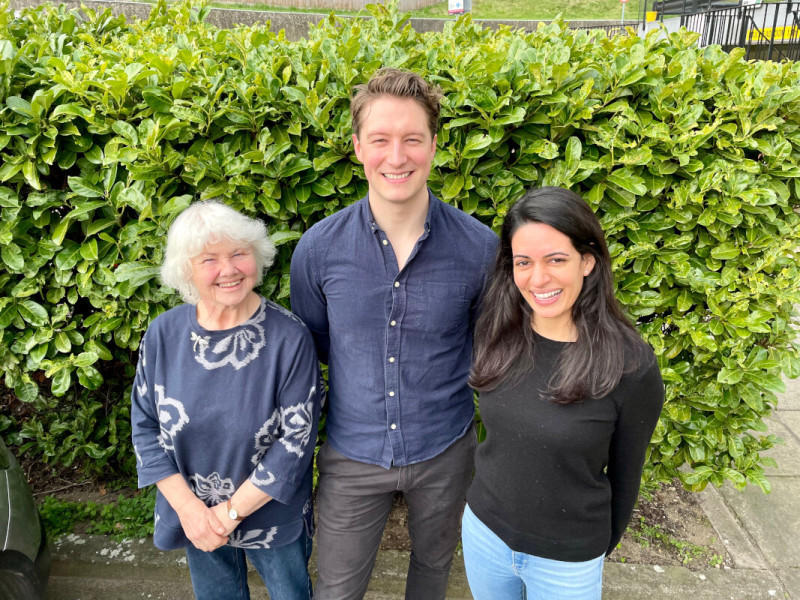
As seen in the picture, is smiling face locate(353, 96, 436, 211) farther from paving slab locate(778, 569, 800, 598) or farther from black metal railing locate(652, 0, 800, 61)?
black metal railing locate(652, 0, 800, 61)

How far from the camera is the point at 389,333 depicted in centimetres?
214

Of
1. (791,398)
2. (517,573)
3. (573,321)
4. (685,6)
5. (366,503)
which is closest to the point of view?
(573,321)

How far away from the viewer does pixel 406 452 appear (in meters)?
2.21

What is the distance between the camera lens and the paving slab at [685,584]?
303 cm

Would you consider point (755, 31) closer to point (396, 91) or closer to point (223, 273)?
point (396, 91)

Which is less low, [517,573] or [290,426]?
[290,426]

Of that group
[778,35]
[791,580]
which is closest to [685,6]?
[778,35]

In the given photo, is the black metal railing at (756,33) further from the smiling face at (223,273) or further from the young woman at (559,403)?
the smiling face at (223,273)

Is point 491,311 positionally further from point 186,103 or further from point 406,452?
point 186,103

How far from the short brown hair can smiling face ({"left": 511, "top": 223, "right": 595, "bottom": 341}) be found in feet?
1.81

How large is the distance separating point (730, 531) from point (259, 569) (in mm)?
2739

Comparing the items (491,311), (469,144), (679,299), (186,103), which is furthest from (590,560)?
(186,103)

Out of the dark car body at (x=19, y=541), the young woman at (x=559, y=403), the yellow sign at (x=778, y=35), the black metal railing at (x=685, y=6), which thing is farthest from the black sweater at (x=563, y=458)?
the black metal railing at (x=685, y=6)

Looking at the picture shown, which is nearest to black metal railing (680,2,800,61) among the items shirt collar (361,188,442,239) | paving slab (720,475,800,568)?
paving slab (720,475,800,568)
